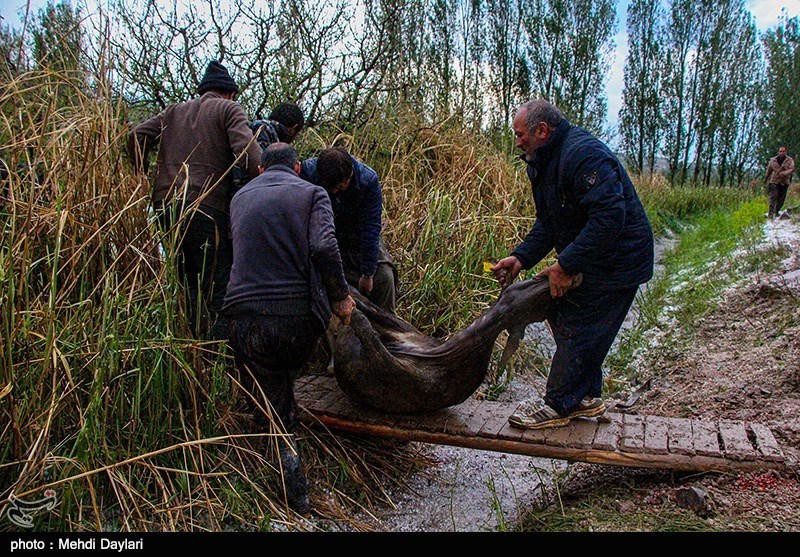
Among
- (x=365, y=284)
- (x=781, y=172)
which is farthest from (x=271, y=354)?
(x=781, y=172)

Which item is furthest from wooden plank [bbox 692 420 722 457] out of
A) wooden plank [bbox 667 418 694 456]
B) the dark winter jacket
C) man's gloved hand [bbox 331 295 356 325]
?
Result: the dark winter jacket

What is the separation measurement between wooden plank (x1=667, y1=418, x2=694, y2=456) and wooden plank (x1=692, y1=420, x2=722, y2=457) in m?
0.02

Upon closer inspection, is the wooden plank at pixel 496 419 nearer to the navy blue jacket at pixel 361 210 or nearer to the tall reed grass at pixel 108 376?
the tall reed grass at pixel 108 376

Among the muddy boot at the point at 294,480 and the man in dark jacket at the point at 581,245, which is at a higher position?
the man in dark jacket at the point at 581,245

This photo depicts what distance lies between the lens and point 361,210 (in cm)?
430

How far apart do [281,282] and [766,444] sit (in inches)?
96.7

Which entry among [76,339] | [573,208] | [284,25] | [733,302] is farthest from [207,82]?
[733,302]

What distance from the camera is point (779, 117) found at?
1348 inches

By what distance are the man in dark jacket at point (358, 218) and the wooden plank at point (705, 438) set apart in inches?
80.9

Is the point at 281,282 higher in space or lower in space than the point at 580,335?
higher

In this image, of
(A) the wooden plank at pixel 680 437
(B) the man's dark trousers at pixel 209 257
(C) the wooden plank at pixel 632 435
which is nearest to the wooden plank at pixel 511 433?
(C) the wooden plank at pixel 632 435

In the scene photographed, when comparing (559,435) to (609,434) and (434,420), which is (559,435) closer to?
(609,434)

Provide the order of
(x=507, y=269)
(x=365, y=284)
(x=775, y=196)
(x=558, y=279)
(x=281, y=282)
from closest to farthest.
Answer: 1. (x=281, y=282)
2. (x=558, y=279)
3. (x=507, y=269)
4. (x=365, y=284)
5. (x=775, y=196)

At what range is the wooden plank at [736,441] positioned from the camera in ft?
10.5
